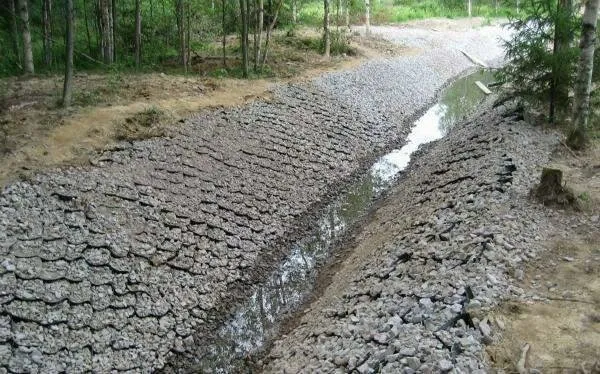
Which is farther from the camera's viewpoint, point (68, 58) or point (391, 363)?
point (68, 58)

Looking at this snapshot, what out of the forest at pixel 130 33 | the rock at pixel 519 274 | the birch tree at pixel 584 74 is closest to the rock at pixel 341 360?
the rock at pixel 519 274

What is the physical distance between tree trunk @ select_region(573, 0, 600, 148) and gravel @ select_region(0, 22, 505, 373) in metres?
5.19

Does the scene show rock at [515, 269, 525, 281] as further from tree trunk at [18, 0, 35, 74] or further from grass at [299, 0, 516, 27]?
grass at [299, 0, 516, 27]

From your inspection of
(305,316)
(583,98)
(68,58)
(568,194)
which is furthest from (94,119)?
(583,98)

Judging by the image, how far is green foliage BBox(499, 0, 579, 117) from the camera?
12891mm

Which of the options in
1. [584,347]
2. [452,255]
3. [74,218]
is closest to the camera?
[584,347]

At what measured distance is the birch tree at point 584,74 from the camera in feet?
35.4

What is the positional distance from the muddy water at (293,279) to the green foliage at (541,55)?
396 cm

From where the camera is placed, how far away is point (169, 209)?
31.2 feet

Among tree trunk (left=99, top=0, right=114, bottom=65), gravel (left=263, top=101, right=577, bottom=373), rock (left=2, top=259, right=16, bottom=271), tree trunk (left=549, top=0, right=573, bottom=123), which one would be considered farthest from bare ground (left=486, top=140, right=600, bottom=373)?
tree trunk (left=99, top=0, right=114, bottom=65)

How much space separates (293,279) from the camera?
9.26m

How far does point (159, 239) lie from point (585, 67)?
1001 centimetres

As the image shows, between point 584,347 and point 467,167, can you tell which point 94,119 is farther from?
point 584,347

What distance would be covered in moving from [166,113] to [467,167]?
300 inches
